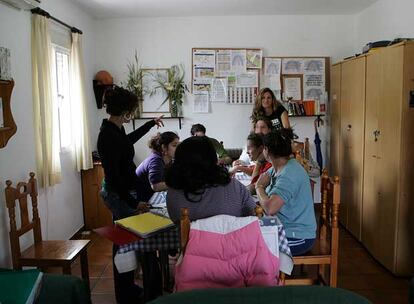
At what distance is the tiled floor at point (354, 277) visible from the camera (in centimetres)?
272

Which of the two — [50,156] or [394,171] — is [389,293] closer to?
[394,171]

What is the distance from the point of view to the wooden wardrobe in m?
2.83

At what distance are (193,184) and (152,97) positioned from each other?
10.5 ft

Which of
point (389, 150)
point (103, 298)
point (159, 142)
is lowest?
point (103, 298)

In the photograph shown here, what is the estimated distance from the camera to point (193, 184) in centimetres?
175

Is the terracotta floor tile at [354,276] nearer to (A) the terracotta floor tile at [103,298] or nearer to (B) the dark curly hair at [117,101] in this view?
(A) the terracotta floor tile at [103,298]

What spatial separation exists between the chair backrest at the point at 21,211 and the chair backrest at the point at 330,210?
6.37ft

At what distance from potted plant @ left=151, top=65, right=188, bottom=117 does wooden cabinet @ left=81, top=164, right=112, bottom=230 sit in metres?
1.19

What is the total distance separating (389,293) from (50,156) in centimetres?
282

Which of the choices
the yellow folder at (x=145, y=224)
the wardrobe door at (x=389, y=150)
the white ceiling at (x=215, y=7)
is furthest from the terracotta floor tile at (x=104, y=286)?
the white ceiling at (x=215, y=7)

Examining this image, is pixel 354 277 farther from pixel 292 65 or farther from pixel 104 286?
pixel 292 65

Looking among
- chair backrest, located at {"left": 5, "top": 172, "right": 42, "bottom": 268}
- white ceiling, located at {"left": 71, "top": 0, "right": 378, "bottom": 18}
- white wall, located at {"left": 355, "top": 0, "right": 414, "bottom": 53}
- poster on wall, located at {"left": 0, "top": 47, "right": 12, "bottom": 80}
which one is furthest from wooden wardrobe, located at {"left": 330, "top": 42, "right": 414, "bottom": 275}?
poster on wall, located at {"left": 0, "top": 47, "right": 12, "bottom": 80}

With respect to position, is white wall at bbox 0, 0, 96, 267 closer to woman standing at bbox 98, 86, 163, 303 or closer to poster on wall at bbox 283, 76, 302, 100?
woman standing at bbox 98, 86, 163, 303

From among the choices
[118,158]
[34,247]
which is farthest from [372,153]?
[34,247]
